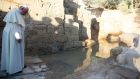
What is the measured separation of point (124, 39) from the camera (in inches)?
483

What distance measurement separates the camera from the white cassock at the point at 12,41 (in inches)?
284

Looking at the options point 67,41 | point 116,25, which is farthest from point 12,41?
point 116,25

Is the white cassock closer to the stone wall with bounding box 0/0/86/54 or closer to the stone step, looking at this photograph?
the stone wall with bounding box 0/0/86/54

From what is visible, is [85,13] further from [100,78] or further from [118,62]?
[100,78]

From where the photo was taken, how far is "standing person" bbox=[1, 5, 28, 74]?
7215mm

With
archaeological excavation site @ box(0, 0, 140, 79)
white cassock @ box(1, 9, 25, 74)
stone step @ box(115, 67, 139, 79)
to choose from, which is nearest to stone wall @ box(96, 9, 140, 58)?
archaeological excavation site @ box(0, 0, 140, 79)

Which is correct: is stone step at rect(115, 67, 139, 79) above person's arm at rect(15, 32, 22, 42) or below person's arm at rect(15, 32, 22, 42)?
below

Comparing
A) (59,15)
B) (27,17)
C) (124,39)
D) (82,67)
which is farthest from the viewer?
(124,39)

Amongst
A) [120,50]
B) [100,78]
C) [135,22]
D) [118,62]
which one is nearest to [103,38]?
[135,22]

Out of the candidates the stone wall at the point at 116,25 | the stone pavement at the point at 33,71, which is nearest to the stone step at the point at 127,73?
the stone pavement at the point at 33,71

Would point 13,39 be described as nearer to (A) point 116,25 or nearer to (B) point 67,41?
(B) point 67,41

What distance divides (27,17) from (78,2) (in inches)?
184

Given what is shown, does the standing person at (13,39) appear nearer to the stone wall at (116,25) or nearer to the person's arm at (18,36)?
the person's arm at (18,36)

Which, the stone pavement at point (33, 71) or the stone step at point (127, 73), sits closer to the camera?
the stone step at point (127, 73)
